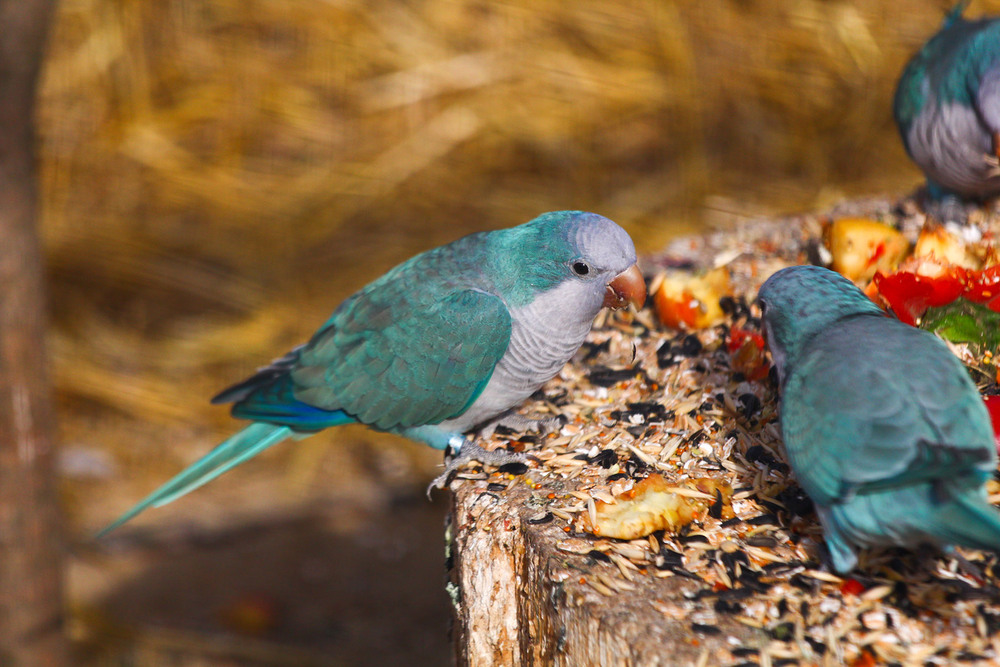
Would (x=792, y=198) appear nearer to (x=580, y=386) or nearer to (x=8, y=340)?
(x=580, y=386)

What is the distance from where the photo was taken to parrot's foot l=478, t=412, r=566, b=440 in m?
2.83

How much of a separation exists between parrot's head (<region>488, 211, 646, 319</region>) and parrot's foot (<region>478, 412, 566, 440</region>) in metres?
0.37

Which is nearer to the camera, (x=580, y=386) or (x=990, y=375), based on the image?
(x=990, y=375)

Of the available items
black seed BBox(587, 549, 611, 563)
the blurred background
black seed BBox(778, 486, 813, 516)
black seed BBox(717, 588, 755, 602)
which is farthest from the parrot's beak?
the blurred background

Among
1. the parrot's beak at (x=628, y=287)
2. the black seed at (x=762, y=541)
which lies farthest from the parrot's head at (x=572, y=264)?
the black seed at (x=762, y=541)

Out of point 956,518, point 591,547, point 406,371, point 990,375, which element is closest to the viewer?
point 956,518

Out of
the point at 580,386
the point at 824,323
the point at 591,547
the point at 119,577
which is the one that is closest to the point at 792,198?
the point at 580,386

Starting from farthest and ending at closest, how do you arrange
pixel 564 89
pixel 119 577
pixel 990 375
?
pixel 564 89, pixel 119 577, pixel 990 375

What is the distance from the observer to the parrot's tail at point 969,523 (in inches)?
67.2

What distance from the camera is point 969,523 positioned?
1.74 metres

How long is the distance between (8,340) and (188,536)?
104 inches

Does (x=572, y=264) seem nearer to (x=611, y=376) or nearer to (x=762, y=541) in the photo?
(x=611, y=376)

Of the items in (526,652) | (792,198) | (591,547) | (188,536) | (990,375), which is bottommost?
(188,536)

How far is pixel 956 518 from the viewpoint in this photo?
1.76m
